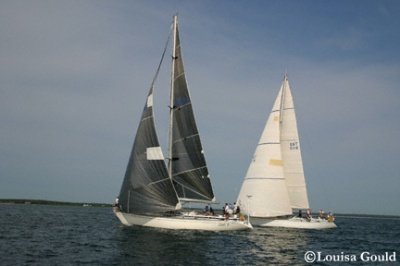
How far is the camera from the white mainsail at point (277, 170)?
46.3m

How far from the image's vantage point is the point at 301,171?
5069cm

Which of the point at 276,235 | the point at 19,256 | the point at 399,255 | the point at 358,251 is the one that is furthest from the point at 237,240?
the point at 19,256

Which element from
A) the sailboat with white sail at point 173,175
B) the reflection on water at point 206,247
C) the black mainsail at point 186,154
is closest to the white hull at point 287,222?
the reflection on water at point 206,247

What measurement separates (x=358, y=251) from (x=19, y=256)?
2285 cm

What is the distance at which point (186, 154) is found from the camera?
126 ft

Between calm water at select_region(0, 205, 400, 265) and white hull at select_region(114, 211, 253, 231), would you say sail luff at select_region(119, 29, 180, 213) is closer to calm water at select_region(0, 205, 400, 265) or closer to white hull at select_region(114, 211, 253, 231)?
white hull at select_region(114, 211, 253, 231)

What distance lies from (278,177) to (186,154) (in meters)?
12.6

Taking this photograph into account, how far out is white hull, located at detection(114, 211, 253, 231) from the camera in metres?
36.2

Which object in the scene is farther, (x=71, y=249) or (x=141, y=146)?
(x=141, y=146)

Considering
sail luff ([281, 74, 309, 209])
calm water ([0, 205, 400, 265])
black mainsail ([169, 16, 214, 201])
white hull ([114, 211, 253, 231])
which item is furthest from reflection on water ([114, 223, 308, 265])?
sail luff ([281, 74, 309, 209])

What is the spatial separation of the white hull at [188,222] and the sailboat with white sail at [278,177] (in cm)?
862

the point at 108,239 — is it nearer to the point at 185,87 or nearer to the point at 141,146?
the point at 141,146

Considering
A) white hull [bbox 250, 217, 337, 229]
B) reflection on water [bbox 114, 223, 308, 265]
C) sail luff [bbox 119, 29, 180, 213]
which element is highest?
sail luff [bbox 119, 29, 180, 213]

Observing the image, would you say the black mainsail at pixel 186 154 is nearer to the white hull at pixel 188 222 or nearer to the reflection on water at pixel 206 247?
the white hull at pixel 188 222
